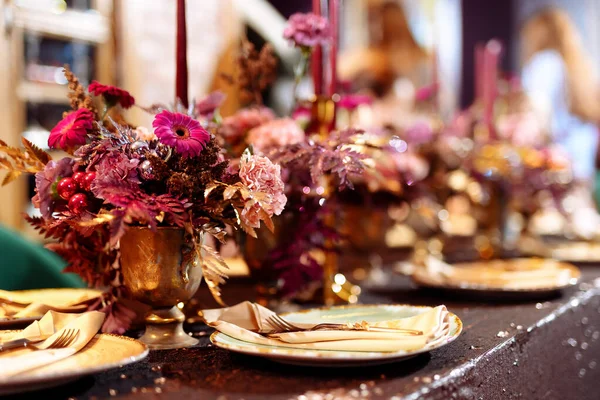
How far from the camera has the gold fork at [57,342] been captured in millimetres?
710

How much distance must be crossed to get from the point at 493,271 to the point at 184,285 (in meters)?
0.91

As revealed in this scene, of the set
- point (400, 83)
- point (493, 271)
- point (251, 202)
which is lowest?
point (493, 271)

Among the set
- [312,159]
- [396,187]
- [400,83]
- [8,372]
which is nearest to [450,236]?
[396,187]

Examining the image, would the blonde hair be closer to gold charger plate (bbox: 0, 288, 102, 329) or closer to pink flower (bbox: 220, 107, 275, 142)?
pink flower (bbox: 220, 107, 275, 142)

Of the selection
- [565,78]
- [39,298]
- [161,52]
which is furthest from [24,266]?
[565,78]

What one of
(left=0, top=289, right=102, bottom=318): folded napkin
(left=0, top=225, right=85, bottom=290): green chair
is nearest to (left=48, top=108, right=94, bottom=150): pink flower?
(left=0, top=289, right=102, bottom=318): folded napkin

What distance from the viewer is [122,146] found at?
77 centimetres

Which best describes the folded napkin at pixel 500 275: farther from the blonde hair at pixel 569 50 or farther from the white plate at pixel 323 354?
the blonde hair at pixel 569 50

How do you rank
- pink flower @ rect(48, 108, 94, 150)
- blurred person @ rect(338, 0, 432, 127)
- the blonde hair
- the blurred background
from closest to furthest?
pink flower @ rect(48, 108, 94, 150) → the blurred background → blurred person @ rect(338, 0, 432, 127) → the blonde hair

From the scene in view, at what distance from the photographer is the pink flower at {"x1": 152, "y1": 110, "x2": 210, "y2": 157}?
0.75 meters

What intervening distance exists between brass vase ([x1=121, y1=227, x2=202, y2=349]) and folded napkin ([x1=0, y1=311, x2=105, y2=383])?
0.06 metres

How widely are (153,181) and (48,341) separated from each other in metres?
0.21

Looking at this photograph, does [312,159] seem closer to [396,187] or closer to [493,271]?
[396,187]

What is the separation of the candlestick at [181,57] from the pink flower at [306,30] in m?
0.23
